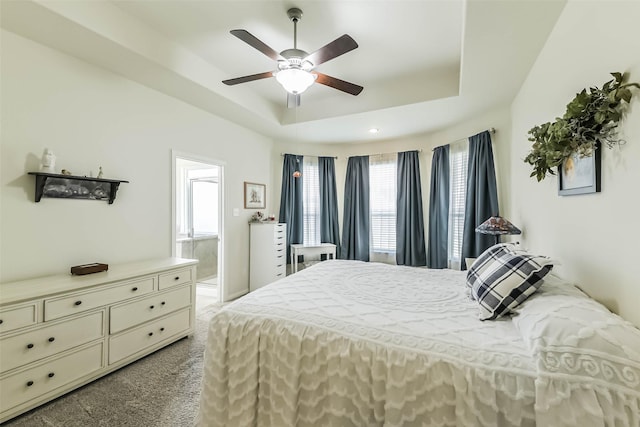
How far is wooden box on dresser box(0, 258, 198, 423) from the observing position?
164cm

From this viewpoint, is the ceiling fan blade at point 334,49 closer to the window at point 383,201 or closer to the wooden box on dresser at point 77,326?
the wooden box on dresser at point 77,326

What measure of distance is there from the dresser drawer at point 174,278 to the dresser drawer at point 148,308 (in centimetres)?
6

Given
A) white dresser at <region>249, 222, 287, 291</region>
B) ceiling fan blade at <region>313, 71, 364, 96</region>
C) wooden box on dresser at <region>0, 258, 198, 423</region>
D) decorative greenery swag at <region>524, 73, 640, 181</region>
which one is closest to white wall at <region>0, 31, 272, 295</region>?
wooden box on dresser at <region>0, 258, 198, 423</region>

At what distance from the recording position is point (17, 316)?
163cm

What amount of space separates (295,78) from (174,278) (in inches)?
84.7

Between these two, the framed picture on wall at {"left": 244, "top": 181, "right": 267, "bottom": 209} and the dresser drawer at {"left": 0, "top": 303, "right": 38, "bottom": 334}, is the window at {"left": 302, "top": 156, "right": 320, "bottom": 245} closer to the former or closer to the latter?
the framed picture on wall at {"left": 244, "top": 181, "right": 267, "bottom": 209}

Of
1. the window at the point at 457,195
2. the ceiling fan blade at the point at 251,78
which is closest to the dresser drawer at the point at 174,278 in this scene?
the ceiling fan blade at the point at 251,78

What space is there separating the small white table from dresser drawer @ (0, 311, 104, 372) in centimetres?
289

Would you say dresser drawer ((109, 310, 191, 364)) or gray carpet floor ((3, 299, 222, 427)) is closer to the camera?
gray carpet floor ((3, 299, 222, 427))

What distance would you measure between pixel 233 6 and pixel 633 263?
2.90m

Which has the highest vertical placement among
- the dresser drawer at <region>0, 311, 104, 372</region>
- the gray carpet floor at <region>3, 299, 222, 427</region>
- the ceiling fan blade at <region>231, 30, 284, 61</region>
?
the ceiling fan blade at <region>231, 30, 284, 61</region>

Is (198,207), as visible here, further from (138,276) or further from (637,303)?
(637,303)

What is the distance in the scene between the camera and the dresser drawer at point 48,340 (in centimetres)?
161

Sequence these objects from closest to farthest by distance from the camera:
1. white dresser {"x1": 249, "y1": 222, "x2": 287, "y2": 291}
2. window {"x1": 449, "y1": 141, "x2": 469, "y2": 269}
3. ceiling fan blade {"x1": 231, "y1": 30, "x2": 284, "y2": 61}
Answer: ceiling fan blade {"x1": 231, "y1": 30, "x2": 284, "y2": 61}
window {"x1": 449, "y1": 141, "x2": 469, "y2": 269}
white dresser {"x1": 249, "y1": 222, "x2": 287, "y2": 291}
